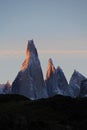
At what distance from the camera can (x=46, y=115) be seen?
67.9 m

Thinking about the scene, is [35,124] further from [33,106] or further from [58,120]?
[33,106]

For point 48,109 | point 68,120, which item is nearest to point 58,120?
point 68,120

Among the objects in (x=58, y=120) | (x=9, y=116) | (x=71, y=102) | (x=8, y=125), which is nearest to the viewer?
(x=8, y=125)

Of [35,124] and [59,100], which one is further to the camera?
[59,100]

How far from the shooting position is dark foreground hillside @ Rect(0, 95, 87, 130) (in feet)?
166

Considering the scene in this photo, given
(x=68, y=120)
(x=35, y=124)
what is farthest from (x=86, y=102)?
(x=35, y=124)

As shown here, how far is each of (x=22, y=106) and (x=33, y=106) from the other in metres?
2.25

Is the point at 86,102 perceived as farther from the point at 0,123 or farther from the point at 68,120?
the point at 0,123

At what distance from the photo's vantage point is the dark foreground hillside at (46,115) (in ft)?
166

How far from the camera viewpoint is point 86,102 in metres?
78.8

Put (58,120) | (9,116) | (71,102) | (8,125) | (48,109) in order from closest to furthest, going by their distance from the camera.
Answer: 1. (8,125)
2. (9,116)
3. (58,120)
4. (48,109)
5. (71,102)

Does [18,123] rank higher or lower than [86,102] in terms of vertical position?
lower

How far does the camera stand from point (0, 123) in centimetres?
5003

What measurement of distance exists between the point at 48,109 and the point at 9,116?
22.0 m
